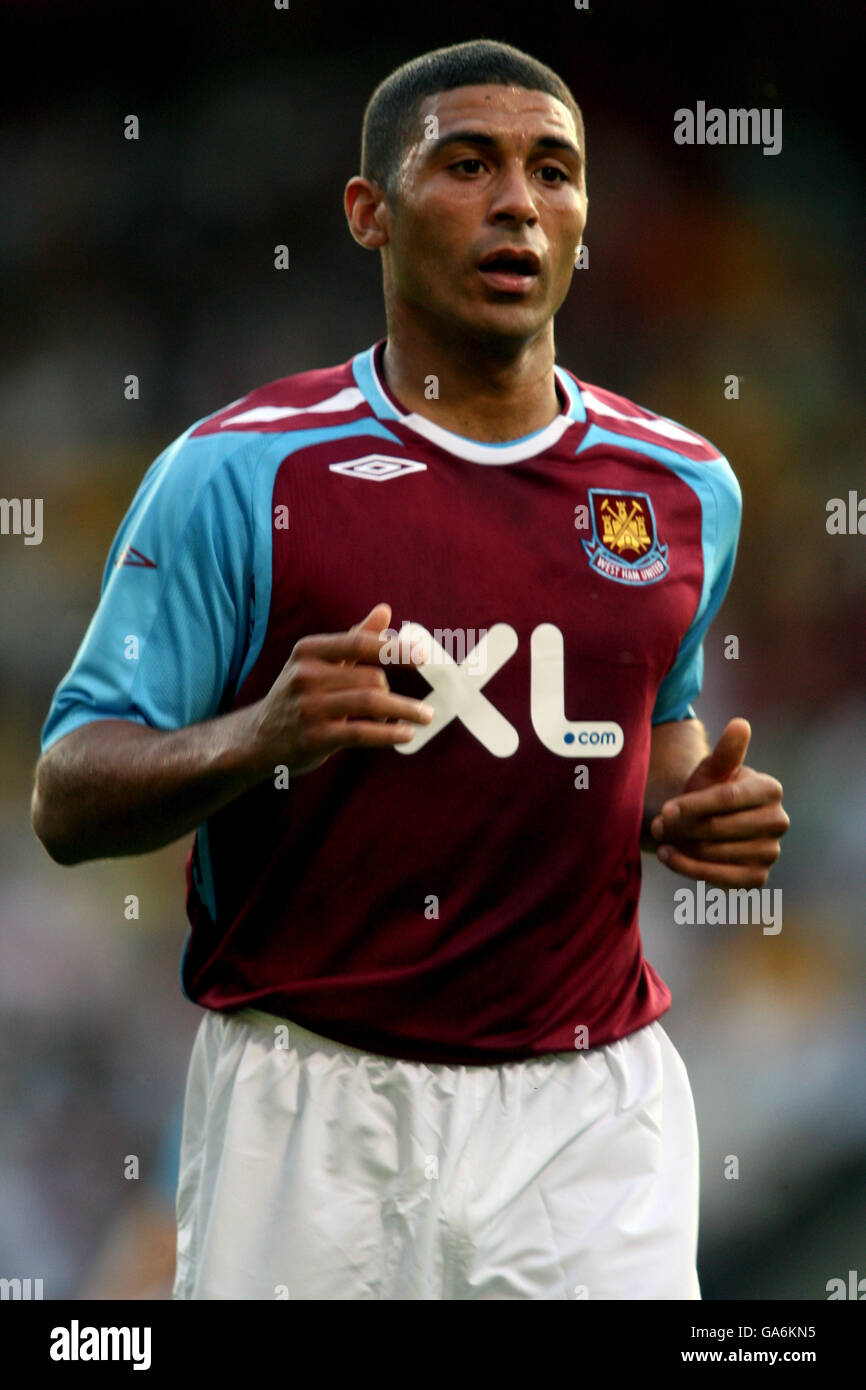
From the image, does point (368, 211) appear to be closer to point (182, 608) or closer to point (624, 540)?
point (624, 540)

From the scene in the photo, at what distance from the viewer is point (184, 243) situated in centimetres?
518

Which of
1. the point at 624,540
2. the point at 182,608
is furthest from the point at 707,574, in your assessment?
the point at 182,608

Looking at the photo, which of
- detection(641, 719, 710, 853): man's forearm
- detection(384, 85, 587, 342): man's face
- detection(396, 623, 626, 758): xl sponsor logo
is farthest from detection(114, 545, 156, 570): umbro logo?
detection(641, 719, 710, 853): man's forearm

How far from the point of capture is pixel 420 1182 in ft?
7.02

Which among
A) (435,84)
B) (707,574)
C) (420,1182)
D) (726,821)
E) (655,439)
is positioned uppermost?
(435,84)

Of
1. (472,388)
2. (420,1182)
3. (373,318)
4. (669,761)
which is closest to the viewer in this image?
(420,1182)

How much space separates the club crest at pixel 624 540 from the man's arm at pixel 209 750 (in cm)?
36

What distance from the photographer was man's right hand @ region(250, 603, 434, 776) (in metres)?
1.79

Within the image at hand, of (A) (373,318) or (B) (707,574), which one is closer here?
(B) (707,574)

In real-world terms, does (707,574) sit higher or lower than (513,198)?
lower

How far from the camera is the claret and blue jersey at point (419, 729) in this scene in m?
2.16

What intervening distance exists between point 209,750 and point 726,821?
2.21 feet

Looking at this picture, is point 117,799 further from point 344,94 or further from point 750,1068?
point 344,94

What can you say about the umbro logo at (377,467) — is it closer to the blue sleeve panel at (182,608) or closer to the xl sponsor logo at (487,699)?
the blue sleeve panel at (182,608)
